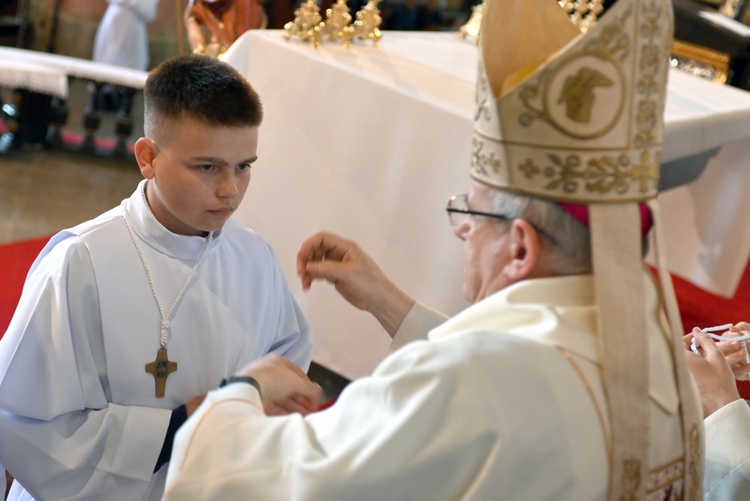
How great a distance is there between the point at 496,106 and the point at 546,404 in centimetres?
48

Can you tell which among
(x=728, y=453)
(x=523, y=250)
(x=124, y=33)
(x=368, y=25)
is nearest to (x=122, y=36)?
(x=124, y=33)

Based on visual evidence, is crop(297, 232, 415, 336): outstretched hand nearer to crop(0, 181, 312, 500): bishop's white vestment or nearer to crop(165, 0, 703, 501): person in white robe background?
crop(0, 181, 312, 500): bishop's white vestment

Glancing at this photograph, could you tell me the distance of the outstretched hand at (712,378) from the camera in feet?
6.81

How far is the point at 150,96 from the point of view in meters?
2.26

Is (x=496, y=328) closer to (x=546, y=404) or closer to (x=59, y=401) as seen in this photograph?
(x=546, y=404)

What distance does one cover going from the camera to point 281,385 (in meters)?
1.66

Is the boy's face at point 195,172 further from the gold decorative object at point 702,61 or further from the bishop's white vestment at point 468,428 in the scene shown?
the gold decorative object at point 702,61

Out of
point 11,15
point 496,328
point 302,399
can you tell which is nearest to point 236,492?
point 302,399

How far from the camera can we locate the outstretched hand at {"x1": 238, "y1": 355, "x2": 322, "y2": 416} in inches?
65.1

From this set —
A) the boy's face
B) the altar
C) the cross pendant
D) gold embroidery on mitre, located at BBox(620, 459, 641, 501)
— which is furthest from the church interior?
gold embroidery on mitre, located at BBox(620, 459, 641, 501)

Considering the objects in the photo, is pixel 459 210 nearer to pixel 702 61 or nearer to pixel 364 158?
pixel 364 158

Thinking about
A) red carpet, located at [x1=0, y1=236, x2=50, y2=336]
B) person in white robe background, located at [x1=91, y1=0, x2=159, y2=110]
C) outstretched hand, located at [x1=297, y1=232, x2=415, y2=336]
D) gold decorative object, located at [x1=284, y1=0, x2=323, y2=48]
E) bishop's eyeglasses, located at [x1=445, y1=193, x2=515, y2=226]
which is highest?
bishop's eyeglasses, located at [x1=445, y1=193, x2=515, y2=226]

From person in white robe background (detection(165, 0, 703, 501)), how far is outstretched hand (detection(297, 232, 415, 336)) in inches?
21.3

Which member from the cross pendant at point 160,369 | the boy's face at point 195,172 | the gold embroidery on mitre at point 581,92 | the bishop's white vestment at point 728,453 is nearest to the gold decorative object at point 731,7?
the bishop's white vestment at point 728,453
